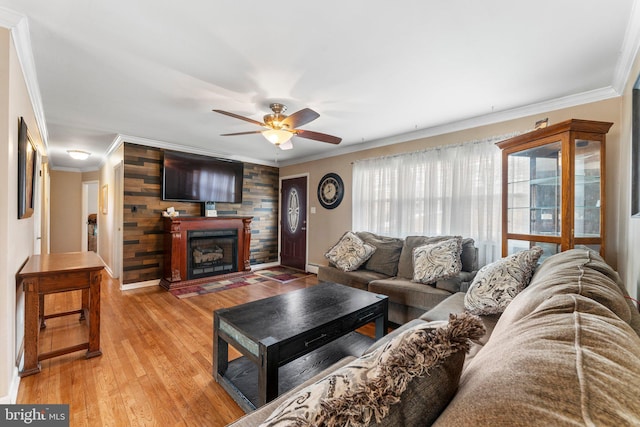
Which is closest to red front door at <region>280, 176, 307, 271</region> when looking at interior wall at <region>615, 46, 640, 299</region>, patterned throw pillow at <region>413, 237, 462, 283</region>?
patterned throw pillow at <region>413, 237, 462, 283</region>

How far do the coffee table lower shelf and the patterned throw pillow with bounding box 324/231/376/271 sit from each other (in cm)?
131

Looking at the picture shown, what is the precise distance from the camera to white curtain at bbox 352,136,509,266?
125 inches

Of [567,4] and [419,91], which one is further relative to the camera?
[419,91]

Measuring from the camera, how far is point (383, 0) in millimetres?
1494

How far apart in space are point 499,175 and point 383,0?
247 centimetres

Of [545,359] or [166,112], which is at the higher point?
[166,112]

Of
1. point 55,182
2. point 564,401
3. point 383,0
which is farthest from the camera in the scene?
point 55,182

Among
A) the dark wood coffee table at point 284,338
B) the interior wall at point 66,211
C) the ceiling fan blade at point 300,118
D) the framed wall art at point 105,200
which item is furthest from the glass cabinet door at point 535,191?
the interior wall at point 66,211

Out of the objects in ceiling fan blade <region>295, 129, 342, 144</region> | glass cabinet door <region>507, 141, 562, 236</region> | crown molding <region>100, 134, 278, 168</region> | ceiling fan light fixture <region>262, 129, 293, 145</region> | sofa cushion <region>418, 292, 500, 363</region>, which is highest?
crown molding <region>100, 134, 278, 168</region>

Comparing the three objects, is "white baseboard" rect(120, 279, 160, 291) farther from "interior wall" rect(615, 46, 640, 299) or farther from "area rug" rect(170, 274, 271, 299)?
"interior wall" rect(615, 46, 640, 299)

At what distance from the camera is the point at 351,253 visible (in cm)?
362

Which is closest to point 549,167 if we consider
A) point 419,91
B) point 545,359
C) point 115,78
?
point 419,91

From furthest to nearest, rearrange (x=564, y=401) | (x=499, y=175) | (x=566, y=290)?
(x=499, y=175) < (x=566, y=290) < (x=564, y=401)

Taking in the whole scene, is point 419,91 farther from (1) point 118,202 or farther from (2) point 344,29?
(1) point 118,202
